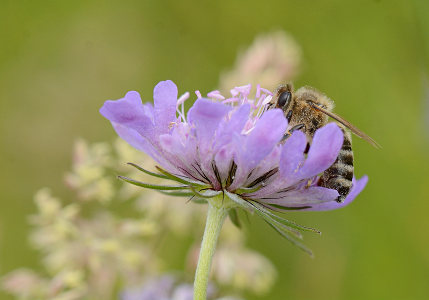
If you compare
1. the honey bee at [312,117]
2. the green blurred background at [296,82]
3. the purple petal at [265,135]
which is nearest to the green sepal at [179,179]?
the purple petal at [265,135]

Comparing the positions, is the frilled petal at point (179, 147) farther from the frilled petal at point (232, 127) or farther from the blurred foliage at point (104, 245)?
the blurred foliage at point (104, 245)

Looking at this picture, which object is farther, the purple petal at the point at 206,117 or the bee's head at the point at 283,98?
the bee's head at the point at 283,98

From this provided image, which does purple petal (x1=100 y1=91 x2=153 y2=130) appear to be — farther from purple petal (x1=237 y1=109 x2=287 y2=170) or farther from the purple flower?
purple petal (x1=237 y1=109 x2=287 y2=170)

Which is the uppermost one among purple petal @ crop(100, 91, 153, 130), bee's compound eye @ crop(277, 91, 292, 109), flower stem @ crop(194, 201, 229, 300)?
bee's compound eye @ crop(277, 91, 292, 109)

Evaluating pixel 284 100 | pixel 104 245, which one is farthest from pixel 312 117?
pixel 104 245

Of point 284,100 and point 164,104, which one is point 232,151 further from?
point 284,100

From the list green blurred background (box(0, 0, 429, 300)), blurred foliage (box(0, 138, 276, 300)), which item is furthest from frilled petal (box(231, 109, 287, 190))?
green blurred background (box(0, 0, 429, 300))
